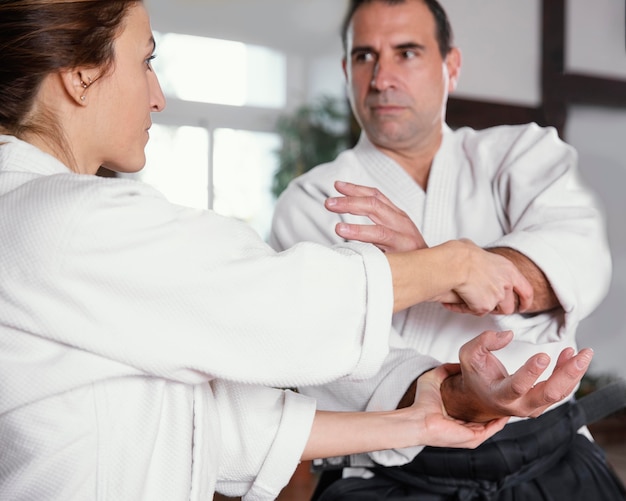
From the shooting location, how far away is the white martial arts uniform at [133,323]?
994 millimetres

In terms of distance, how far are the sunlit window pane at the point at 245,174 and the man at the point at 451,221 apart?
4133 mm

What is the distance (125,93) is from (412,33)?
→ 1054 millimetres

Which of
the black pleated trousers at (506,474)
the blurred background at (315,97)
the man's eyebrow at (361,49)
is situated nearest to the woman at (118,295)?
the black pleated trousers at (506,474)

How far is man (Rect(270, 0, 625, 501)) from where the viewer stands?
5.18ft

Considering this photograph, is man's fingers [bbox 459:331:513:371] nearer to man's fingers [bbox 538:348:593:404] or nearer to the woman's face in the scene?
man's fingers [bbox 538:348:593:404]

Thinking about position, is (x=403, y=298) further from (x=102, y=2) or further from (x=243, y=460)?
(x=102, y=2)

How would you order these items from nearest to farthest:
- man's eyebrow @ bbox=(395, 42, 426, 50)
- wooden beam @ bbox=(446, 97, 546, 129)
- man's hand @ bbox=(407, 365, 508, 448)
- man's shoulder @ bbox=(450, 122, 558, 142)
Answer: man's hand @ bbox=(407, 365, 508, 448), man's shoulder @ bbox=(450, 122, 558, 142), man's eyebrow @ bbox=(395, 42, 426, 50), wooden beam @ bbox=(446, 97, 546, 129)

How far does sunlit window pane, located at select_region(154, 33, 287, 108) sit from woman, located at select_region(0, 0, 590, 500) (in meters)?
5.01

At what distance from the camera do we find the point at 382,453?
5.35ft

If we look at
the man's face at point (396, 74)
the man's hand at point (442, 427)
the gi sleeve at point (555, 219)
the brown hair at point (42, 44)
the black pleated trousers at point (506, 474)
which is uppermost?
the brown hair at point (42, 44)

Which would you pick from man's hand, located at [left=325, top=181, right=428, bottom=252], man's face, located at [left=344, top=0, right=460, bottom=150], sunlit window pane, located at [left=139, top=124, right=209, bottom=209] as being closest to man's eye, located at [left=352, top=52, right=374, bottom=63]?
man's face, located at [left=344, top=0, right=460, bottom=150]

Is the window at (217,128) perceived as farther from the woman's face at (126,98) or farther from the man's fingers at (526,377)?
the man's fingers at (526,377)

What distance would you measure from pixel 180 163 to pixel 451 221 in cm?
449

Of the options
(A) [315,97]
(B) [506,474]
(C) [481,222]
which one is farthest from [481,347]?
(A) [315,97]
